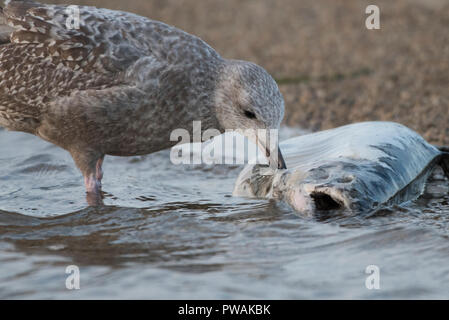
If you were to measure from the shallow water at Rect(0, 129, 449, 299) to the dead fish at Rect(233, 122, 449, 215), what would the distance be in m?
0.13

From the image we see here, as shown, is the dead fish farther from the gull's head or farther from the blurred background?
the blurred background

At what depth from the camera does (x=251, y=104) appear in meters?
5.41

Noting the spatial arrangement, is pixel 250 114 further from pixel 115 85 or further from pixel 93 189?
pixel 93 189

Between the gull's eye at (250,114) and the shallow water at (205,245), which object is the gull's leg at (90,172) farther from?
the gull's eye at (250,114)

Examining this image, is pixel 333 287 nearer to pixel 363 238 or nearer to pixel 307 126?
pixel 363 238

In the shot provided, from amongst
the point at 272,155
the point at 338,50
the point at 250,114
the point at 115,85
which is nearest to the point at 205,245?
the point at 272,155

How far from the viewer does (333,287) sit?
→ 407 centimetres

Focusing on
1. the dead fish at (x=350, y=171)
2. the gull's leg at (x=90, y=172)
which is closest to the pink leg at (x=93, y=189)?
the gull's leg at (x=90, y=172)

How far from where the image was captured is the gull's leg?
5.69 meters

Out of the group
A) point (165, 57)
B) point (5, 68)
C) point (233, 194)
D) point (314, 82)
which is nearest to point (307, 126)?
point (314, 82)

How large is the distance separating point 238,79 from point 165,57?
0.59 metres

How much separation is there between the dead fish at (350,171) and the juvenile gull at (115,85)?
29 centimetres

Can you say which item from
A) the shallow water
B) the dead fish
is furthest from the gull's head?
the shallow water

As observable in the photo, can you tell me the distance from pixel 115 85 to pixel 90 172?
2.70ft
